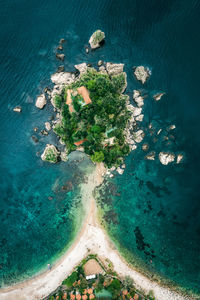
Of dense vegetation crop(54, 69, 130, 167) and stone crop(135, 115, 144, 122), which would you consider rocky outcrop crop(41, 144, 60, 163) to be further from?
stone crop(135, 115, 144, 122)

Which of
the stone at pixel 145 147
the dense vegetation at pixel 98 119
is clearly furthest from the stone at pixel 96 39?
the stone at pixel 145 147

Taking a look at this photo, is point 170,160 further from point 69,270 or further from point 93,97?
point 69,270

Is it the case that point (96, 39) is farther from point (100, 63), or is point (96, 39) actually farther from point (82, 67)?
point (82, 67)

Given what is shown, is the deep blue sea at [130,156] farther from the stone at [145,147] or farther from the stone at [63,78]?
the stone at [63,78]

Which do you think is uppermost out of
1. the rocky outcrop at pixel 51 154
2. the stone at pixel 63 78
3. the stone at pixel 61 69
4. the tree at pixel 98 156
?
the stone at pixel 61 69

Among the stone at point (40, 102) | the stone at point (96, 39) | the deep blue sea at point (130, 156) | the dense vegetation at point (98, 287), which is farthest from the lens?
the stone at point (40, 102)
